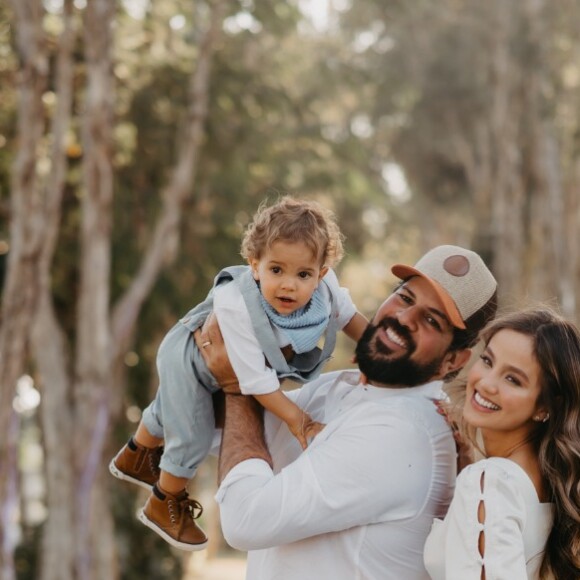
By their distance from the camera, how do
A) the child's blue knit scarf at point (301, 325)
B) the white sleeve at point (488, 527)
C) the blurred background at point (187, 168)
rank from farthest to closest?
1. the blurred background at point (187, 168)
2. the child's blue knit scarf at point (301, 325)
3. the white sleeve at point (488, 527)

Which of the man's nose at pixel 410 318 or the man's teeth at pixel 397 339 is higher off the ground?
the man's nose at pixel 410 318

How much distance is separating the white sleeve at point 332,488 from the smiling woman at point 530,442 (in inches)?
5.4

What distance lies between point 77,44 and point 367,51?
480 inches

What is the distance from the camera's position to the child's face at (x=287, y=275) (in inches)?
122

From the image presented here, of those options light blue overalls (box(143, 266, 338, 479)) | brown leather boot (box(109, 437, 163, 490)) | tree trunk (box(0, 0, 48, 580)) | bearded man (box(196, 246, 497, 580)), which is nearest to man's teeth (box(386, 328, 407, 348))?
bearded man (box(196, 246, 497, 580))

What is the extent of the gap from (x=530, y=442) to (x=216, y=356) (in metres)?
0.89

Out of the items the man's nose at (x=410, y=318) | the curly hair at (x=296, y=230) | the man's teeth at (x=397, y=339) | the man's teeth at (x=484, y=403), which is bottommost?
the man's teeth at (x=484, y=403)

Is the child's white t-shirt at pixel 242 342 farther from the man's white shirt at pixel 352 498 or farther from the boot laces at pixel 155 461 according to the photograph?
the boot laces at pixel 155 461

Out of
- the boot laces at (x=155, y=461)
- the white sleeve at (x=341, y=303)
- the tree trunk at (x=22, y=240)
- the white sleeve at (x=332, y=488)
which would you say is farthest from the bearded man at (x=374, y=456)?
the tree trunk at (x=22, y=240)

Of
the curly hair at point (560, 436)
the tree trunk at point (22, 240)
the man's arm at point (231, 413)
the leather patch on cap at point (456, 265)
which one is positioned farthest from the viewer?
the tree trunk at point (22, 240)

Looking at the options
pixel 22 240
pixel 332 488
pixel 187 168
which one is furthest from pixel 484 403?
pixel 187 168

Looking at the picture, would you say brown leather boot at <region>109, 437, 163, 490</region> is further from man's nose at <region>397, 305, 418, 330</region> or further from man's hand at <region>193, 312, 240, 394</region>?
man's nose at <region>397, 305, 418, 330</region>

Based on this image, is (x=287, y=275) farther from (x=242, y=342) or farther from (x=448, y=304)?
(x=448, y=304)

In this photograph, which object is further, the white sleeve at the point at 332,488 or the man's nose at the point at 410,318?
the man's nose at the point at 410,318
